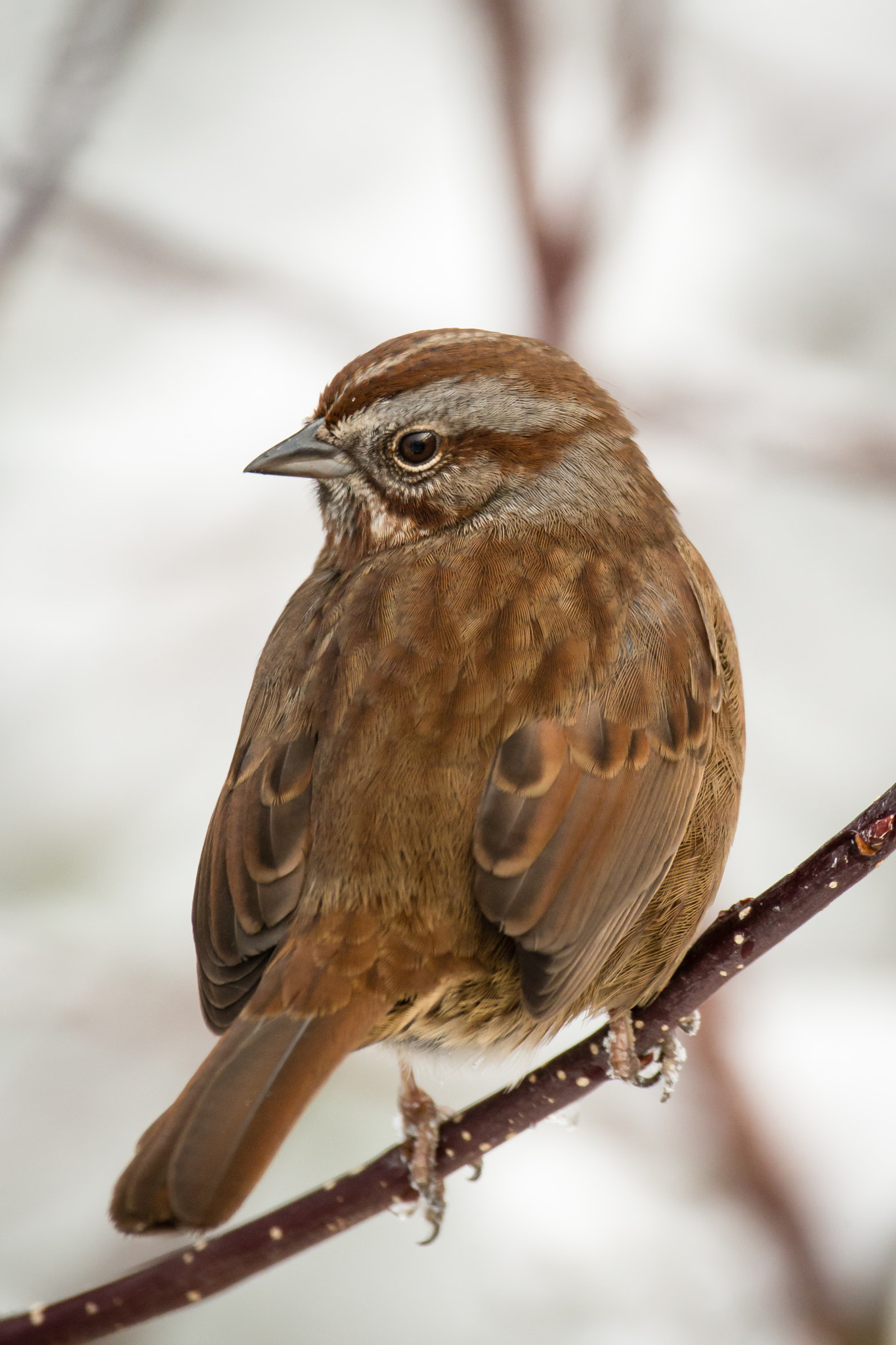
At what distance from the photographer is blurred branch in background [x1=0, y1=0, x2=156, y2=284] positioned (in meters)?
3.69

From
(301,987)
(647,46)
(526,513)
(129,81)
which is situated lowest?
(301,987)

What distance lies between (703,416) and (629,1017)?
2.02 metres

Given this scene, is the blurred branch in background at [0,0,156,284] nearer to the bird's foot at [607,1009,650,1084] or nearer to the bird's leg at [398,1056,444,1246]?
the bird's leg at [398,1056,444,1246]

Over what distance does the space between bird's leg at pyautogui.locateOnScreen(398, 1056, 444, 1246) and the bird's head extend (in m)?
1.20

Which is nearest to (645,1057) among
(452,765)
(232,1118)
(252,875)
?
(452,765)

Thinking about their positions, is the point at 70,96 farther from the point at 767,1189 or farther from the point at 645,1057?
the point at 767,1189

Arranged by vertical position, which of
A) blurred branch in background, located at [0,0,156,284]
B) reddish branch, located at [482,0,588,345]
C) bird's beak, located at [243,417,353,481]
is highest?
blurred branch in background, located at [0,0,156,284]

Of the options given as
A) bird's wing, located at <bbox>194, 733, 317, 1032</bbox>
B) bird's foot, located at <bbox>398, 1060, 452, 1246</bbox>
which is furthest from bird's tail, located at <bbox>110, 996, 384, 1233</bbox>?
bird's foot, located at <bbox>398, 1060, 452, 1246</bbox>

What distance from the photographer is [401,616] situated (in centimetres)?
266

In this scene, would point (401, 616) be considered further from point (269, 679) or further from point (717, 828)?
point (717, 828)

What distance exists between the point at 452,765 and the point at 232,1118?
29.9 inches

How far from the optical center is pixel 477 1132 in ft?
8.19

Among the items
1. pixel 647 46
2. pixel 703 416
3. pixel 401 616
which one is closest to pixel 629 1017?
pixel 401 616

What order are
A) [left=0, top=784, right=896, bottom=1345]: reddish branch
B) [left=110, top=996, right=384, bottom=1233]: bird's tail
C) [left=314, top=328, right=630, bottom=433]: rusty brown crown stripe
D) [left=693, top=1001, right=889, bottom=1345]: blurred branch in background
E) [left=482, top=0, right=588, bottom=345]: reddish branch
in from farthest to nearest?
[left=482, top=0, right=588, bottom=345]: reddish branch
[left=693, top=1001, right=889, bottom=1345]: blurred branch in background
[left=314, top=328, right=630, bottom=433]: rusty brown crown stripe
[left=0, top=784, right=896, bottom=1345]: reddish branch
[left=110, top=996, right=384, bottom=1233]: bird's tail
